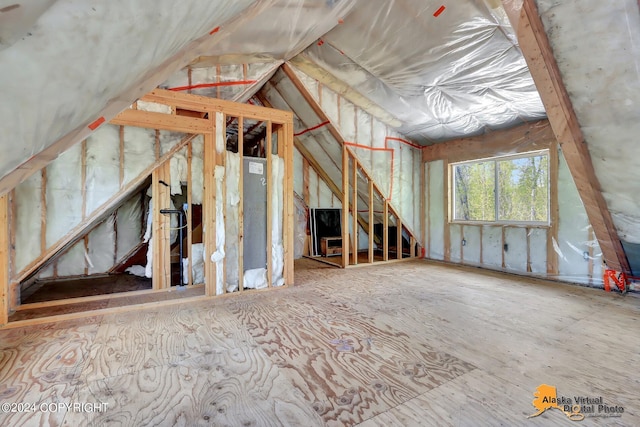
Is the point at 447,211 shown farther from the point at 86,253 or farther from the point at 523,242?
the point at 86,253

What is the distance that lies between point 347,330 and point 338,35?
3.11 m

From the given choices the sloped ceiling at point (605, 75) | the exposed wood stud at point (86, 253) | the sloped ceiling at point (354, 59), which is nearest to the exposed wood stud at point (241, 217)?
the sloped ceiling at point (354, 59)

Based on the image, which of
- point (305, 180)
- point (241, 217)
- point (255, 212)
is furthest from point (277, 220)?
point (305, 180)

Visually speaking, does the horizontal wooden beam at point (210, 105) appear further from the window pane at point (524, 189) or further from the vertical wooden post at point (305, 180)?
the window pane at point (524, 189)

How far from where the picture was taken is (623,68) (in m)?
1.95

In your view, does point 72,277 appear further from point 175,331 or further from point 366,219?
point 366,219

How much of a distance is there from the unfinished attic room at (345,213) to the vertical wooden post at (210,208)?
25mm

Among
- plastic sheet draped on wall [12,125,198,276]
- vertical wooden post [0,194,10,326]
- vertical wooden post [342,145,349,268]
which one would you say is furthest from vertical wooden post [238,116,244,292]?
vertical wooden post [0,194,10,326]

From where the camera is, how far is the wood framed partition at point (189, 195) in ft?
9.80

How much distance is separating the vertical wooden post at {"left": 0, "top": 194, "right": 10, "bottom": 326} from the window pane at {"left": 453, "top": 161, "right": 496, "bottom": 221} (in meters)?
6.27

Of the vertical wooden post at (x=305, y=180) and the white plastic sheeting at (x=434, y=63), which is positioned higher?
the white plastic sheeting at (x=434, y=63)

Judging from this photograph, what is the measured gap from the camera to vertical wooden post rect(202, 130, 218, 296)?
3426mm

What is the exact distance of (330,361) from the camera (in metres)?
1.99

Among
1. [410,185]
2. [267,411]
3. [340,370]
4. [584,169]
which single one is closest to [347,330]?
[340,370]
